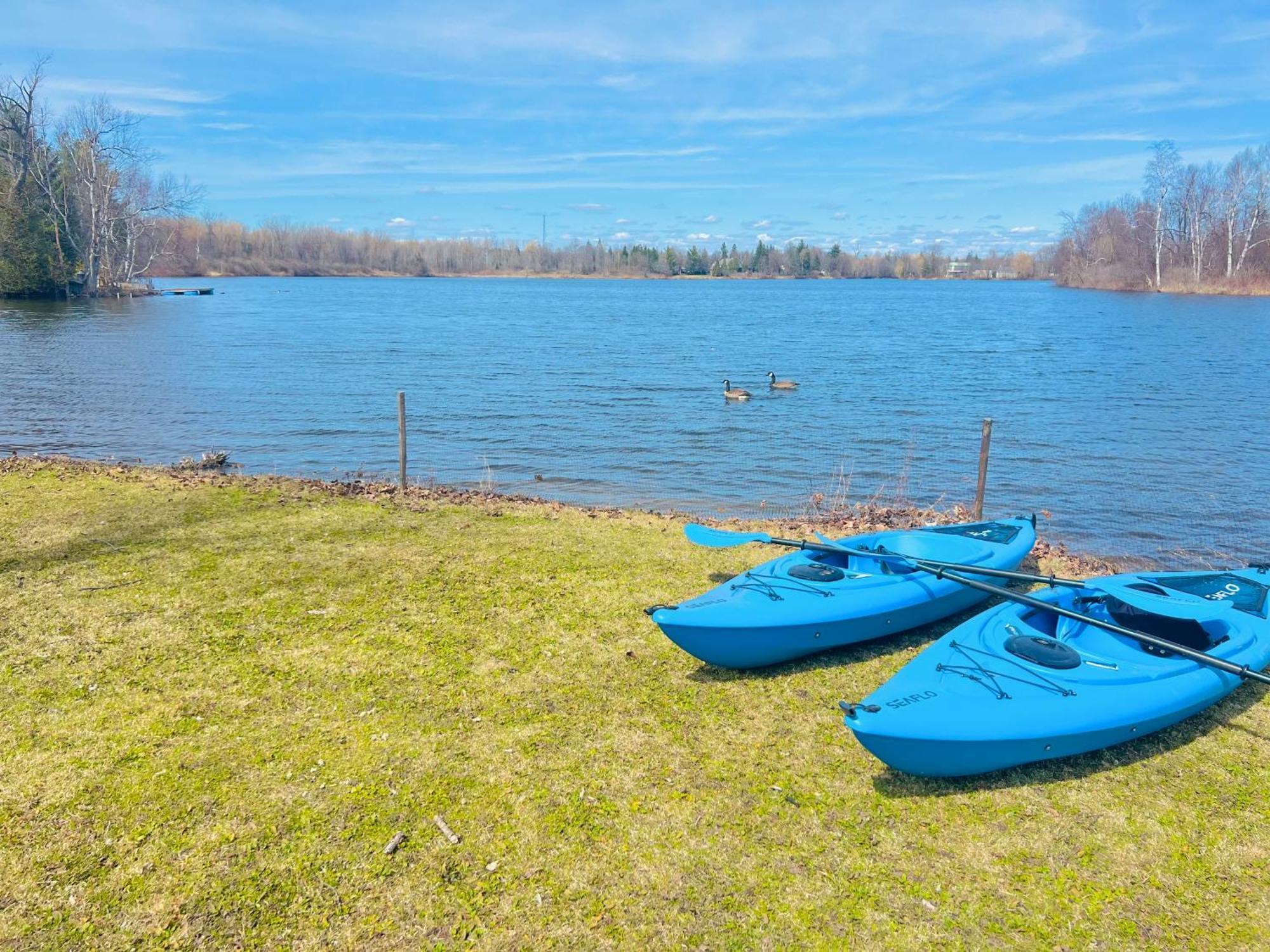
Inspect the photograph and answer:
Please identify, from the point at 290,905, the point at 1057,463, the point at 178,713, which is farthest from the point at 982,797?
the point at 1057,463

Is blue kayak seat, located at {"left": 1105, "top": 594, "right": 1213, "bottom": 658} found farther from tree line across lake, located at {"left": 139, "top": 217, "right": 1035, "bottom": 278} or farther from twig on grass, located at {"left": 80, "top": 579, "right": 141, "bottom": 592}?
tree line across lake, located at {"left": 139, "top": 217, "right": 1035, "bottom": 278}

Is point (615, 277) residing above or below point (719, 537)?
above

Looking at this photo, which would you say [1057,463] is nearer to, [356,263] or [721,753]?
[721,753]

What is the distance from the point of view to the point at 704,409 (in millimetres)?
22328

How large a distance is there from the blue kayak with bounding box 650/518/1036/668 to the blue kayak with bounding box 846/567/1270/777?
2.60ft

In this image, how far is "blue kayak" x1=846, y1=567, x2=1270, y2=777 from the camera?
4.90 m

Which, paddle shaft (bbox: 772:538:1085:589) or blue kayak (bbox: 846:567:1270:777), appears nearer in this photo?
blue kayak (bbox: 846:567:1270:777)

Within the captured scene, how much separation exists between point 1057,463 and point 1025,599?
11.3 metres

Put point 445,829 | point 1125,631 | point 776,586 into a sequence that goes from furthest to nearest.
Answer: point 776,586 < point 1125,631 < point 445,829

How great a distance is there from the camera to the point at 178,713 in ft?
18.3

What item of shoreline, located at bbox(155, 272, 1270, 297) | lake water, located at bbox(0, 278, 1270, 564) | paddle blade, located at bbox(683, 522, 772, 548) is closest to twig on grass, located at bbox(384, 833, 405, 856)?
paddle blade, located at bbox(683, 522, 772, 548)

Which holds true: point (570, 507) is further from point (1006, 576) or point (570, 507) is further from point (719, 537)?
point (1006, 576)

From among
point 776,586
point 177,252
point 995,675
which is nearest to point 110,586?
point 776,586

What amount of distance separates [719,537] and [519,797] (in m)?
3.85
